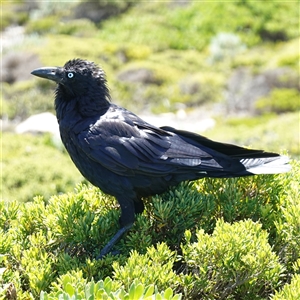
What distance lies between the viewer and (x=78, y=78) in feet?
13.2

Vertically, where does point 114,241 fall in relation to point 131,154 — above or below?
below

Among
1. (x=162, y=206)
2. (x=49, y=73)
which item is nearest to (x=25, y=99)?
(x=49, y=73)

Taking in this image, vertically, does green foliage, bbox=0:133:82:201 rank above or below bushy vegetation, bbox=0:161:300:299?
below

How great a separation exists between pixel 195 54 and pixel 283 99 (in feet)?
26.0

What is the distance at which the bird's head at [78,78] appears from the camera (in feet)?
13.3

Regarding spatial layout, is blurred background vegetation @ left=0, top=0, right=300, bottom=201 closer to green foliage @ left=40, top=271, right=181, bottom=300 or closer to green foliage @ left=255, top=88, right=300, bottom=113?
green foliage @ left=255, top=88, right=300, bottom=113

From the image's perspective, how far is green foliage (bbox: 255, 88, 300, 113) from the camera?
15.5 metres

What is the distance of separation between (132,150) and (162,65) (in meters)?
17.1

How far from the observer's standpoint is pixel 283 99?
15.6 m

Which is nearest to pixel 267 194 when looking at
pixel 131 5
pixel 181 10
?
pixel 181 10

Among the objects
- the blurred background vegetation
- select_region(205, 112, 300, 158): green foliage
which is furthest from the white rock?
select_region(205, 112, 300, 158): green foliage

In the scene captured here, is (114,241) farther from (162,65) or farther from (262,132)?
(162,65)

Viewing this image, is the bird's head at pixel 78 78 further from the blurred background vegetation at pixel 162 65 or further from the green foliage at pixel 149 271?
the blurred background vegetation at pixel 162 65

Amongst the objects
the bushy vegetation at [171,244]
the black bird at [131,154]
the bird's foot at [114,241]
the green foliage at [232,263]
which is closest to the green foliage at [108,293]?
the bushy vegetation at [171,244]
